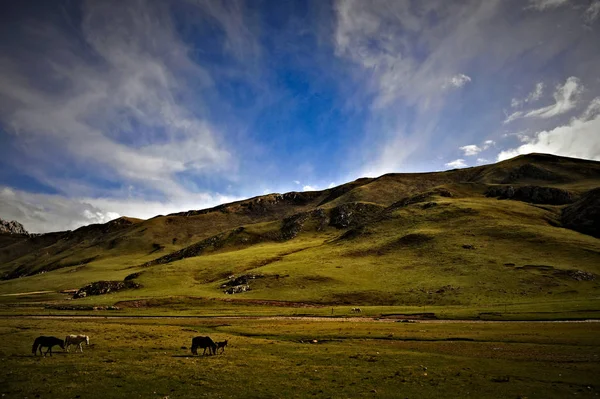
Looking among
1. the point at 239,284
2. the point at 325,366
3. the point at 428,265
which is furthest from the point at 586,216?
the point at 325,366

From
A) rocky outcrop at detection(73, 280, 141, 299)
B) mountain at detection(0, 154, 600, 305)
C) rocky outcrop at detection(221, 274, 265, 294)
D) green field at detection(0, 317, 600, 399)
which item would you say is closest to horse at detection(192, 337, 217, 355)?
green field at detection(0, 317, 600, 399)

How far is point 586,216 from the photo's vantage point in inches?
5807

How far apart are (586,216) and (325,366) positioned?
532 ft

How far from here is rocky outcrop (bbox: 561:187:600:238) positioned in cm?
14238

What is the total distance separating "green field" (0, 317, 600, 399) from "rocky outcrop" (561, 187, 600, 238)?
11985 cm

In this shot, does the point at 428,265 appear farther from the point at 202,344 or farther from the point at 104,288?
the point at 104,288

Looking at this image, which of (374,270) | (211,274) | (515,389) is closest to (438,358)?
(515,389)

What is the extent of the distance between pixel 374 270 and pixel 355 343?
8268 cm

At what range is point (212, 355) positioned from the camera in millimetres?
35094

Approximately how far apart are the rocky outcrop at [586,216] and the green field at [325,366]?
11985 centimetres

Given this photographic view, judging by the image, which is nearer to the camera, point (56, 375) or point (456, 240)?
point (56, 375)

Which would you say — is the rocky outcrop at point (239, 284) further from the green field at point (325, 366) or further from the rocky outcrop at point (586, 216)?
the rocky outcrop at point (586, 216)

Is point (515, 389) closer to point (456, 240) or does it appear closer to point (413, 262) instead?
point (413, 262)

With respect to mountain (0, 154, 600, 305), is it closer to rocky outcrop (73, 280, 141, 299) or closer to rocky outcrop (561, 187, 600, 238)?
rocky outcrop (561, 187, 600, 238)
